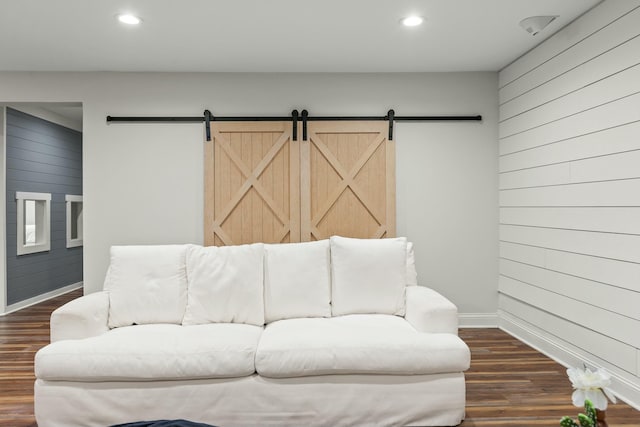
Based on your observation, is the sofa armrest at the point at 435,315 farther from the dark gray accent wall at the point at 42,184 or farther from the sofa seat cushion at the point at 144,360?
the dark gray accent wall at the point at 42,184

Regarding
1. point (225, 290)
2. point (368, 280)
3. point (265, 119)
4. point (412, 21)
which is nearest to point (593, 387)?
point (368, 280)

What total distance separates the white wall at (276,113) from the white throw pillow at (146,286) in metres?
1.22

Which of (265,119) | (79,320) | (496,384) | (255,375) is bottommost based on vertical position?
(496,384)

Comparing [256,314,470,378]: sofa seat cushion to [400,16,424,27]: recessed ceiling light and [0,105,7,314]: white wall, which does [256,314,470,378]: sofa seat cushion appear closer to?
[400,16,424,27]: recessed ceiling light

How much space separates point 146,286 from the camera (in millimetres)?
3172

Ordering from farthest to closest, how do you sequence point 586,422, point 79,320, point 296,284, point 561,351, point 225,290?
point 561,351 < point 296,284 < point 225,290 < point 79,320 < point 586,422

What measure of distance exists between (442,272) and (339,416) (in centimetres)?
241

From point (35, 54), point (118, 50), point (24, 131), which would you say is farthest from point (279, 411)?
point (24, 131)

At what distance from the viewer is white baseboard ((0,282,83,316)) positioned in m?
5.57

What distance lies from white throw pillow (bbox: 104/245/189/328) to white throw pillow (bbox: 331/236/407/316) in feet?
3.65

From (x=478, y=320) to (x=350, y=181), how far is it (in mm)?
1942

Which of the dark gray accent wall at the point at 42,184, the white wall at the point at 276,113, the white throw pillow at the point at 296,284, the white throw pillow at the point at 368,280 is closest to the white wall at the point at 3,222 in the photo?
the dark gray accent wall at the point at 42,184

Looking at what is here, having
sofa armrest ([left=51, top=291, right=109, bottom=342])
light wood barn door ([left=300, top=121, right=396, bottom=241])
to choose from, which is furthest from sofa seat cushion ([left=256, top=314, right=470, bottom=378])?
light wood barn door ([left=300, top=121, right=396, bottom=241])

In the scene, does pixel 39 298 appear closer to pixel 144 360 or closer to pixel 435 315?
pixel 144 360
